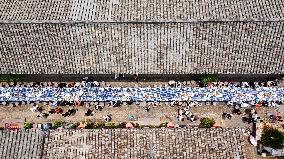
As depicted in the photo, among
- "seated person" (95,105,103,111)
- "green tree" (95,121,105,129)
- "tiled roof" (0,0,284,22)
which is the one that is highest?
"tiled roof" (0,0,284,22)

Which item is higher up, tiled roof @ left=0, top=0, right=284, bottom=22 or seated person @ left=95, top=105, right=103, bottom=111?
tiled roof @ left=0, top=0, right=284, bottom=22

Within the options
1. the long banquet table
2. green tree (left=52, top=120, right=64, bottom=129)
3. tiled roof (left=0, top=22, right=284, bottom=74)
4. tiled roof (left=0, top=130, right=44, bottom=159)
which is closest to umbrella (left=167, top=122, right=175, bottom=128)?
the long banquet table

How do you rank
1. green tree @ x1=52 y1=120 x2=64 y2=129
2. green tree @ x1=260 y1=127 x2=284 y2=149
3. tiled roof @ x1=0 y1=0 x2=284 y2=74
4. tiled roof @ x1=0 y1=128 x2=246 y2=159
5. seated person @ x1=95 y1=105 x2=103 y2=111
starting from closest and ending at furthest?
1. tiled roof @ x1=0 y1=128 x2=246 y2=159
2. green tree @ x1=260 y1=127 x2=284 y2=149
3. tiled roof @ x1=0 y1=0 x2=284 y2=74
4. green tree @ x1=52 y1=120 x2=64 y2=129
5. seated person @ x1=95 y1=105 x2=103 y2=111

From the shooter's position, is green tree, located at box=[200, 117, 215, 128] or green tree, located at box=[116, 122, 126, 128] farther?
green tree, located at box=[116, 122, 126, 128]

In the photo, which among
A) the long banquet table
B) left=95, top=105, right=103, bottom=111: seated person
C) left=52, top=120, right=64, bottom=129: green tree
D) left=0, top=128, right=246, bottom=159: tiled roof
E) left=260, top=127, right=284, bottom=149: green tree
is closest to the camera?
left=0, top=128, right=246, bottom=159: tiled roof

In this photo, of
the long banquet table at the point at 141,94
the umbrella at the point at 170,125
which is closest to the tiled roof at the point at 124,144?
the umbrella at the point at 170,125

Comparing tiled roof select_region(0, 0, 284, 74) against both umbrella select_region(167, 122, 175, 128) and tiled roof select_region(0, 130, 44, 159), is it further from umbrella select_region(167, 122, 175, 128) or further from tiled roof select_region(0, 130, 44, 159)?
tiled roof select_region(0, 130, 44, 159)

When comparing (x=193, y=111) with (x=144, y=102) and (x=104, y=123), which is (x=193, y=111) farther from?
(x=104, y=123)
